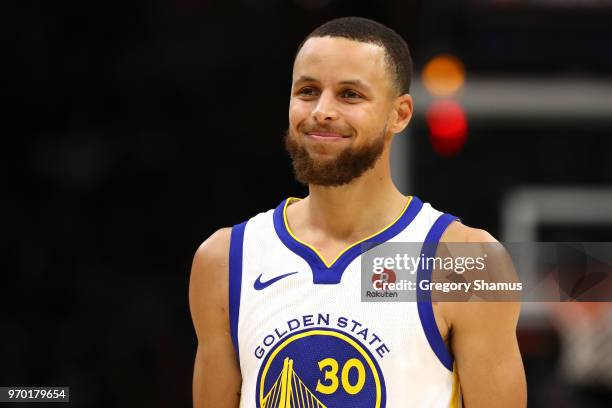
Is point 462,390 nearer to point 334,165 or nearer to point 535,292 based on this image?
point 535,292

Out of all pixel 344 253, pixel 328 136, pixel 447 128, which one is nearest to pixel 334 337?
pixel 344 253

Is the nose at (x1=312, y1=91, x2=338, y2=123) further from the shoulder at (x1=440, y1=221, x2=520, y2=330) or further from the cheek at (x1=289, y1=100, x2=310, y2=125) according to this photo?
the shoulder at (x1=440, y1=221, x2=520, y2=330)

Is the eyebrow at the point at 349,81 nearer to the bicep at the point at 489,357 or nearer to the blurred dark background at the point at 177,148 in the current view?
the bicep at the point at 489,357

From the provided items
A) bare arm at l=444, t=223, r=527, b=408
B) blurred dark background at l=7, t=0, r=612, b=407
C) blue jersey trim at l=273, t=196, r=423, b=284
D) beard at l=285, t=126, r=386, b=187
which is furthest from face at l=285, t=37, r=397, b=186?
blurred dark background at l=7, t=0, r=612, b=407

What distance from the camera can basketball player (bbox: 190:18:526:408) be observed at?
10.9 feet

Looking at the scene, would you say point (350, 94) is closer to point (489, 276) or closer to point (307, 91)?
point (307, 91)

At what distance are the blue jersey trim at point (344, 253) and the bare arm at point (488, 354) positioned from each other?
0.34 m

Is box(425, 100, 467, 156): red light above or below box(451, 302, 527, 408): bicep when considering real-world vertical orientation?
above

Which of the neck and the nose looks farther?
the neck

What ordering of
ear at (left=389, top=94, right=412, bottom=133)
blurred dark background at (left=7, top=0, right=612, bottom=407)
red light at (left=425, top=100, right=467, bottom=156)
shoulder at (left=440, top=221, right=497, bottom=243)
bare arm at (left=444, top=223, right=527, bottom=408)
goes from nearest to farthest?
1. bare arm at (left=444, top=223, right=527, bottom=408)
2. shoulder at (left=440, top=221, right=497, bottom=243)
3. ear at (left=389, top=94, right=412, bottom=133)
4. blurred dark background at (left=7, top=0, right=612, bottom=407)
5. red light at (left=425, top=100, right=467, bottom=156)

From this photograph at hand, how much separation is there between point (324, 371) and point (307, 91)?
2.96 ft

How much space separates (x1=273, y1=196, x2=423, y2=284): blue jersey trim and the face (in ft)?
0.72

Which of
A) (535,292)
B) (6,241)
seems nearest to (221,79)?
(6,241)

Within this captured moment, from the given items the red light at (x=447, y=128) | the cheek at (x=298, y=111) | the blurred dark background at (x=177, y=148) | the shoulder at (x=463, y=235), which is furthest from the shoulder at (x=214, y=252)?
the red light at (x=447, y=128)
